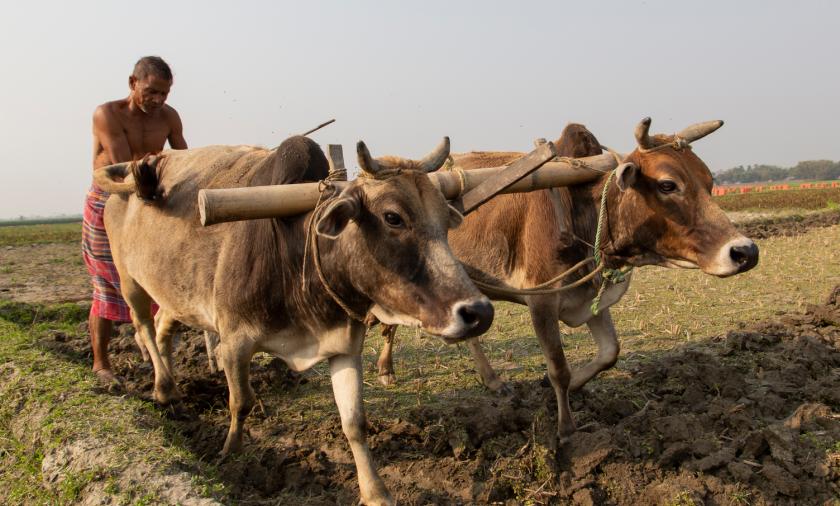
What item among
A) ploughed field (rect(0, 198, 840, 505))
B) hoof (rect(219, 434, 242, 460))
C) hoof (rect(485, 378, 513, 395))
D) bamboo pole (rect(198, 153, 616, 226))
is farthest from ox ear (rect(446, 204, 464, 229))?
hoof (rect(485, 378, 513, 395))

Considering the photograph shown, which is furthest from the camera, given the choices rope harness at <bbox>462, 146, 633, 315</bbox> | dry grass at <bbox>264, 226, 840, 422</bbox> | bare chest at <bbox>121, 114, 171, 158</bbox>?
dry grass at <bbox>264, 226, 840, 422</bbox>

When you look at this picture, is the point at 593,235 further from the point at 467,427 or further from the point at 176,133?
the point at 176,133

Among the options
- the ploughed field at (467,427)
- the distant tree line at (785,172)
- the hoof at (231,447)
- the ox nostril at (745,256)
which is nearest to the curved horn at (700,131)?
the ox nostril at (745,256)

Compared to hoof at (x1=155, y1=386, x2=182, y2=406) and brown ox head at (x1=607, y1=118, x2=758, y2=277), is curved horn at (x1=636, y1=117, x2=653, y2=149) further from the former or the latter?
hoof at (x1=155, y1=386, x2=182, y2=406)

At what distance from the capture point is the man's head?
16.7 ft

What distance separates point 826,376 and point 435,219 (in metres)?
3.84

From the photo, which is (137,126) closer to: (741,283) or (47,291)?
(47,291)

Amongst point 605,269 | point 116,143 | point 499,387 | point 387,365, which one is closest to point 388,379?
point 387,365

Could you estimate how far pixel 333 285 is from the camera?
135 inches

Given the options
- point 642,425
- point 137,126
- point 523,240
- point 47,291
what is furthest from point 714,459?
point 47,291

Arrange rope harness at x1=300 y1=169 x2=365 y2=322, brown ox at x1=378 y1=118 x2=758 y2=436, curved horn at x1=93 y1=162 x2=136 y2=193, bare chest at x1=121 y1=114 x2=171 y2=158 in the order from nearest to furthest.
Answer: rope harness at x1=300 y1=169 x2=365 y2=322 → brown ox at x1=378 y1=118 x2=758 y2=436 → curved horn at x1=93 y1=162 x2=136 y2=193 → bare chest at x1=121 y1=114 x2=171 y2=158

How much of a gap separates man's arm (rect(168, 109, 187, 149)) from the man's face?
0.33 metres

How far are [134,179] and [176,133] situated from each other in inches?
55.4

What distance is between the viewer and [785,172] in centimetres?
13125
